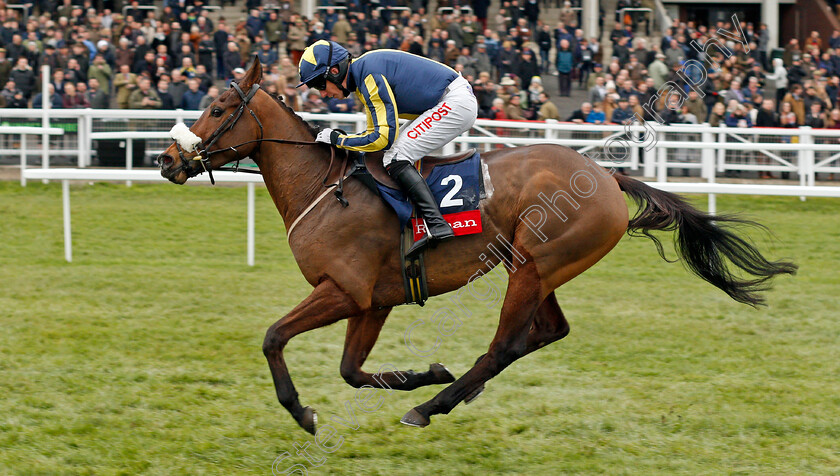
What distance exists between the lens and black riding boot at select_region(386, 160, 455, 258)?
15.1 feet

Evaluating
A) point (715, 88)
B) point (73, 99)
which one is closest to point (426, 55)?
point (715, 88)

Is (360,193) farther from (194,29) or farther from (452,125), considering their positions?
(194,29)

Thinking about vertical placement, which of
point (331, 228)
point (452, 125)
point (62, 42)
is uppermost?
point (62, 42)

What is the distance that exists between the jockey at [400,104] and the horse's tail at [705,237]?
1.05 meters

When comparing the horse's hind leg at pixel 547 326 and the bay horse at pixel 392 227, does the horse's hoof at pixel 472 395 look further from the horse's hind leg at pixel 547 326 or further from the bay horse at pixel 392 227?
the horse's hind leg at pixel 547 326

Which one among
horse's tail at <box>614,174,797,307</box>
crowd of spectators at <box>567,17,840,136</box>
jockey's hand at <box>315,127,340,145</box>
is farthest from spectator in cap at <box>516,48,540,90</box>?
jockey's hand at <box>315,127,340,145</box>

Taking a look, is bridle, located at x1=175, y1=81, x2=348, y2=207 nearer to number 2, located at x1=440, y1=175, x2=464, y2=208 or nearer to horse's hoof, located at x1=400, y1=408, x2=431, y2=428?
number 2, located at x1=440, y1=175, x2=464, y2=208

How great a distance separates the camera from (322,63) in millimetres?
4641

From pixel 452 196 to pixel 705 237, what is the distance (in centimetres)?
146

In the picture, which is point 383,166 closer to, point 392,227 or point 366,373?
point 392,227

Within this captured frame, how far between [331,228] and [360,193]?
0.81 ft

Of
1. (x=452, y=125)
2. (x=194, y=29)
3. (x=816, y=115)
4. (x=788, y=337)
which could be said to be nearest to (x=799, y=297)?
(x=788, y=337)

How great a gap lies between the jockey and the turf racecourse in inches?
42.7

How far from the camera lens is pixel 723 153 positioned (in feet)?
39.9
